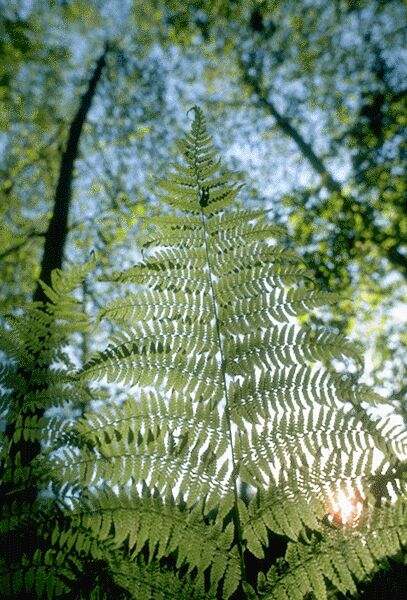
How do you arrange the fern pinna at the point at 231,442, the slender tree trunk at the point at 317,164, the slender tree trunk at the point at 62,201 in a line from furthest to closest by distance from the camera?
the slender tree trunk at the point at 317,164, the slender tree trunk at the point at 62,201, the fern pinna at the point at 231,442

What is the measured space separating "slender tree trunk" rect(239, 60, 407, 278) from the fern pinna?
29.4 ft

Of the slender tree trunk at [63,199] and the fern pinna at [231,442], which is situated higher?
the slender tree trunk at [63,199]

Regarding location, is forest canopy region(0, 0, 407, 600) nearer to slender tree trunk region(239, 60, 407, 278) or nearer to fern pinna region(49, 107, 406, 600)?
fern pinna region(49, 107, 406, 600)

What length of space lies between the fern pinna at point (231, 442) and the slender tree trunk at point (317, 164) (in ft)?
29.4

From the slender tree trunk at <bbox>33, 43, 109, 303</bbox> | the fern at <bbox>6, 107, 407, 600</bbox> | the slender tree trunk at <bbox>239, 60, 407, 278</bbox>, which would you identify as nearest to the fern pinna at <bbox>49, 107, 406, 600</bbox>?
the fern at <bbox>6, 107, 407, 600</bbox>

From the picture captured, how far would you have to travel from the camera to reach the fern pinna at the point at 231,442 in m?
1.34

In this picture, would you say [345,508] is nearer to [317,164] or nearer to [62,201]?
[62,201]

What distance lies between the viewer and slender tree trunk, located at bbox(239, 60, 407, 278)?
10.2 metres

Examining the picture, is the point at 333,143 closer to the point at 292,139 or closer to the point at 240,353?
the point at 292,139

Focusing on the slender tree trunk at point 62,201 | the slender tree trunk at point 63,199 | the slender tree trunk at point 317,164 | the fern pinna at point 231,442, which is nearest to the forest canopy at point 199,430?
the fern pinna at point 231,442

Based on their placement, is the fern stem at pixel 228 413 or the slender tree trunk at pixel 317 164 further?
the slender tree trunk at pixel 317 164

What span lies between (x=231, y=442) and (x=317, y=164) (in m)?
11.3

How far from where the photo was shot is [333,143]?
12.1 meters

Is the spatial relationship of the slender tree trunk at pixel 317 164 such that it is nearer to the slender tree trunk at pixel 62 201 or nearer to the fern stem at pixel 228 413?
the slender tree trunk at pixel 62 201
